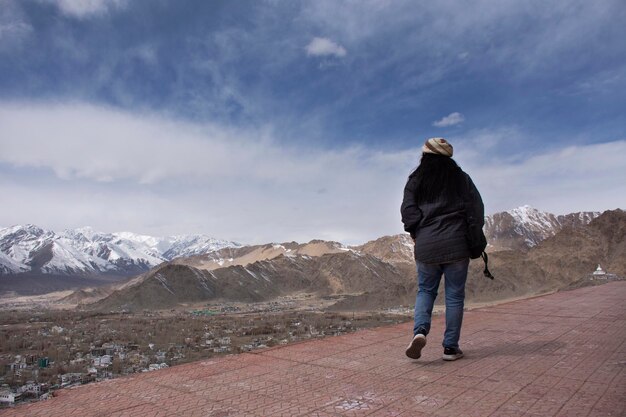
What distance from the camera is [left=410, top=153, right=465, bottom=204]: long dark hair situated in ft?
11.5

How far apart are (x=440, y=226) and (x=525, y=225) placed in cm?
19346

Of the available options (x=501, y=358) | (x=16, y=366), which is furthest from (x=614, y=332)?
(x=16, y=366)

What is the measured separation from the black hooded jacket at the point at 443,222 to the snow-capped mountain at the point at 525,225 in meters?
169

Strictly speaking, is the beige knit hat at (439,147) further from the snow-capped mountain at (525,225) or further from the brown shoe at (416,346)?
the snow-capped mountain at (525,225)

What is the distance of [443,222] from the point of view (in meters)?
3.46

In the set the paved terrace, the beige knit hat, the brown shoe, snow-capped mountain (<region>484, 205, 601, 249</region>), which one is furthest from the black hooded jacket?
snow-capped mountain (<region>484, 205, 601, 249</region>)

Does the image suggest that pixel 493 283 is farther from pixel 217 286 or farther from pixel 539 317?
pixel 539 317

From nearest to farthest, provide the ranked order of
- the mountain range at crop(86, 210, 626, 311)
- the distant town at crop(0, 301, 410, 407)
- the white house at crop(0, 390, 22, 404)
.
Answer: the white house at crop(0, 390, 22, 404), the distant town at crop(0, 301, 410, 407), the mountain range at crop(86, 210, 626, 311)

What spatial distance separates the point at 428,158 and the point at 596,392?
192cm

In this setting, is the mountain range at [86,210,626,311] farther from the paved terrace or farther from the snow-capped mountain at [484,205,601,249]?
the snow-capped mountain at [484,205,601,249]

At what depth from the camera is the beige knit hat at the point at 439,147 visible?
3543 mm

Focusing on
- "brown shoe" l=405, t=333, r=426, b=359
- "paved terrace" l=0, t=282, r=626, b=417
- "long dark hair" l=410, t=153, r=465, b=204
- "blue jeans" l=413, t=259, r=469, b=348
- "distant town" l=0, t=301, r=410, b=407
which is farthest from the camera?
"distant town" l=0, t=301, r=410, b=407

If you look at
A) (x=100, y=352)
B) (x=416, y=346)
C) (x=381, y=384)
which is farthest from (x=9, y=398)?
(x=381, y=384)

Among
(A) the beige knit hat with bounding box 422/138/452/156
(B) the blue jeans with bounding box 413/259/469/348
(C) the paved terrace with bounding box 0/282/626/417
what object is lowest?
(C) the paved terrace with bounding box 0/282/626/417
